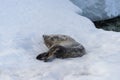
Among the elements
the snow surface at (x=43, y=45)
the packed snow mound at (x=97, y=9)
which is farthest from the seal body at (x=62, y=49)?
the packed snow mound at (x=97, y=9)

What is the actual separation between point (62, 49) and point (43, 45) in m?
0.34

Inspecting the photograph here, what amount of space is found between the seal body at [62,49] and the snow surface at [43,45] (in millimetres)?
59

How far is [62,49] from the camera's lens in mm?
3322

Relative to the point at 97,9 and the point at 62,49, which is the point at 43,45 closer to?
the point at 62,49

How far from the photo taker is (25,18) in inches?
162

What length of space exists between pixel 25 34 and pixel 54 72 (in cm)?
91

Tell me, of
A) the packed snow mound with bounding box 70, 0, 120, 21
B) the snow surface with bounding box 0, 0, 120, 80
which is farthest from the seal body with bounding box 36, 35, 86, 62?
the packed snow mound with bounding box 70, 0, 120, 21

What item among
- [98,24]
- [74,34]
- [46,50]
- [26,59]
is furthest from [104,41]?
[98,24]

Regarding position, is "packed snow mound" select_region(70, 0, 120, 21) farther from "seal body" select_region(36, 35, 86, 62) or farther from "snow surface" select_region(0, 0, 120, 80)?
"seal body" select_region(36, 35, 86, 62)

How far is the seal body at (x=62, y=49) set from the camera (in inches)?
129

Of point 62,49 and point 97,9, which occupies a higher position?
point 97,9

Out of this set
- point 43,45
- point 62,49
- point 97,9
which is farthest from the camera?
point 97,9

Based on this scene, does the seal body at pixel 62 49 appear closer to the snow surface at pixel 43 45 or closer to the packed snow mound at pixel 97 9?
the snow surface at pixel 43 45

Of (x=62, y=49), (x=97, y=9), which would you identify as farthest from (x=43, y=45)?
(x=97, y=9)
